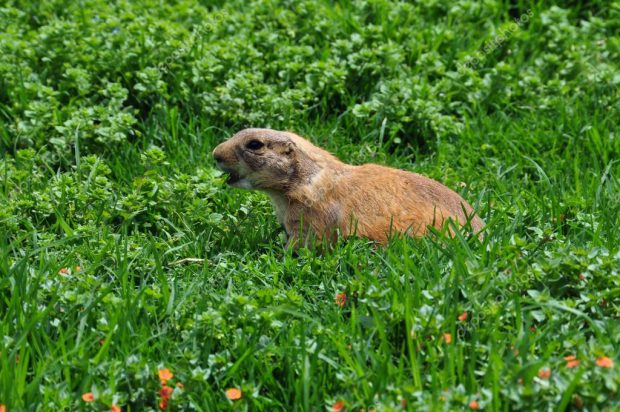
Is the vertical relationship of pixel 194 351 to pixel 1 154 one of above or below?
above

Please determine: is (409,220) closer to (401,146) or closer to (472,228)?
(472,228)

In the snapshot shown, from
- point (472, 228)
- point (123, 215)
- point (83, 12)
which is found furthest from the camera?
point (83, 12)

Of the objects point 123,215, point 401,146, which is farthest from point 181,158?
point 401,146

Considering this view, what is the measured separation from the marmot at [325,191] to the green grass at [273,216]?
19 centimetres

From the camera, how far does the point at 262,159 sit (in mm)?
4863

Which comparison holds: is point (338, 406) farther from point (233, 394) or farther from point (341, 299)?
point (341, 299)

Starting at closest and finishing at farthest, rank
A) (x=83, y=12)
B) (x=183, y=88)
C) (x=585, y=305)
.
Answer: (x=585, y=305) < (x=183, y=88) < (x=83, y=12)

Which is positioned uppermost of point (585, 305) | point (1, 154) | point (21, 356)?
point (585, 305)

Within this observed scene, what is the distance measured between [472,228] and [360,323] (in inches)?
38.9

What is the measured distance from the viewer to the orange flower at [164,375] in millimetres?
3520

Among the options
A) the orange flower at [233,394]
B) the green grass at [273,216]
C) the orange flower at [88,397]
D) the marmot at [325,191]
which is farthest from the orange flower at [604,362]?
the orange flower at [88,397]

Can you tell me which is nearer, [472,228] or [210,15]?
[472,228]

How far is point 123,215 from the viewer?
4926mm

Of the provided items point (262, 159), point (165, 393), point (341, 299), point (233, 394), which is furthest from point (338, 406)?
point (262, 159)
